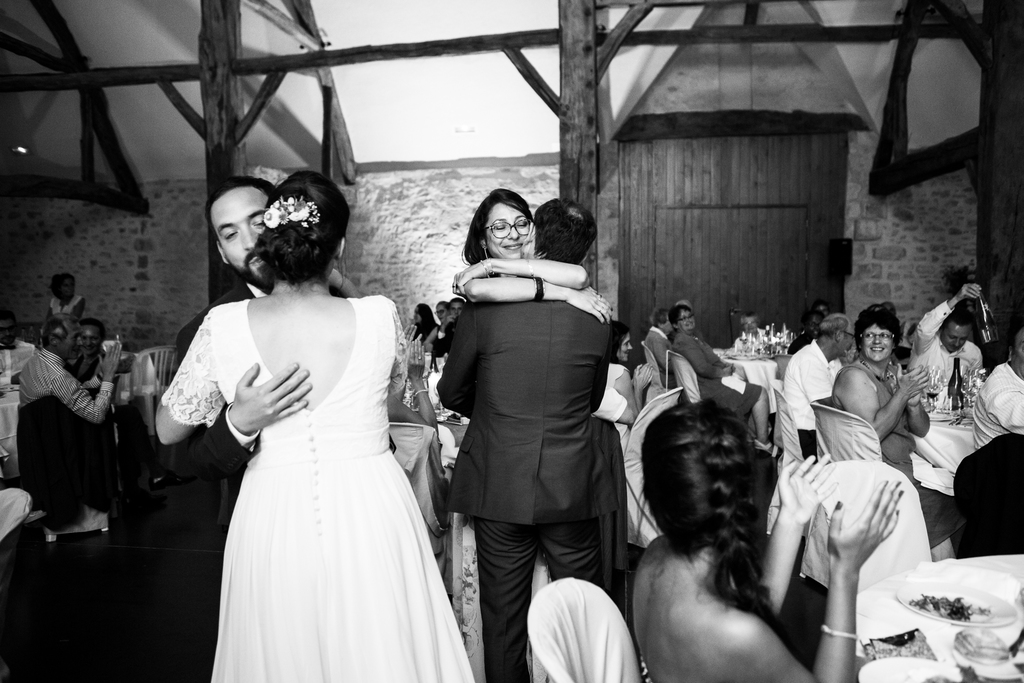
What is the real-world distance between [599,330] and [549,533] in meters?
0.58

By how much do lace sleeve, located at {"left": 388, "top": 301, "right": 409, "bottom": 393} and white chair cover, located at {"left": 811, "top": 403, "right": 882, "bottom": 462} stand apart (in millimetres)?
2340

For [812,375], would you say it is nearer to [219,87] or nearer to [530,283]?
[530,283]

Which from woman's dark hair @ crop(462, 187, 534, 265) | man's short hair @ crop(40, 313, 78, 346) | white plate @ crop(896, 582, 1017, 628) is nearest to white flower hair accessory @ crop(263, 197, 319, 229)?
woman's dark hair @ crop(462, 187, 534, 265)

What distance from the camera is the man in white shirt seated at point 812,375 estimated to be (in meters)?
5.11

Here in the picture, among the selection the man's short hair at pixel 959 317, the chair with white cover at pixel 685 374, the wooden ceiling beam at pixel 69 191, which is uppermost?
the wooden ceiling beam at pixel 69 191

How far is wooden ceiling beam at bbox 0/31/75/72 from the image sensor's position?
9297mm

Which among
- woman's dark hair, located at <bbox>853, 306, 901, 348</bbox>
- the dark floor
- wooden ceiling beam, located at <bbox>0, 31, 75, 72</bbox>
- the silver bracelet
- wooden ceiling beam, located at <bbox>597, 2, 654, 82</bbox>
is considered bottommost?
the dark floor

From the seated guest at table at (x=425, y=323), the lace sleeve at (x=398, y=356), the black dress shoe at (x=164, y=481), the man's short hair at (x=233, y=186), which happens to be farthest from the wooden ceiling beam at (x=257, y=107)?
the lace sleeve at (x=398, y=356)

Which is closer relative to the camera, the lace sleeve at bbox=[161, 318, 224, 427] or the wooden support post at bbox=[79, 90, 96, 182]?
the lace sleeve at bbox=[161, 318, 224, 427]

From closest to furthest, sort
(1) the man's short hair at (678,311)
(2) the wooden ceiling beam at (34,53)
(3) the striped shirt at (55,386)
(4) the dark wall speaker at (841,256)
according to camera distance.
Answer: (3) the striped shirt at (55,386) → (1) the man's short hair at (678,311) → (2) the wooden ceiling beam at (34,53) → (4) the dark wall speaker at (841,256)

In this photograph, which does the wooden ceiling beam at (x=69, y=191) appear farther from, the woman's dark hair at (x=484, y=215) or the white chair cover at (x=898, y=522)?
the white chair cover at (x=898, y=522)

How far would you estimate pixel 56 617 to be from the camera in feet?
11.3

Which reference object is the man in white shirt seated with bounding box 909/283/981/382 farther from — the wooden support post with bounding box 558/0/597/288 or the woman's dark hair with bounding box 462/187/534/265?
the woman's dark hair with bounding box 462/187/534/265

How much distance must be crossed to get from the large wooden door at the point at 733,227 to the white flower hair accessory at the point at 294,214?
8551 mm
